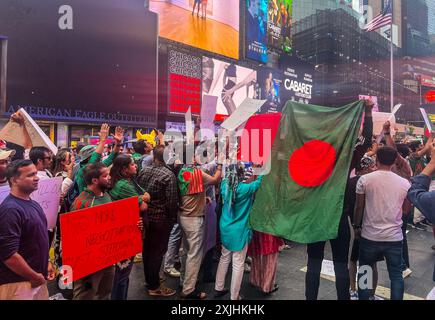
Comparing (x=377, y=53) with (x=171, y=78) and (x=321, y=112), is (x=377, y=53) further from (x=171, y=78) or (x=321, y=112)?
(x=321, y=112)

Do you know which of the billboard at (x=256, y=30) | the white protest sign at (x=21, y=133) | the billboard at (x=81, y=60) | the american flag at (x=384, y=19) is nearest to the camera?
the white protest sign at (x=21, y=133)

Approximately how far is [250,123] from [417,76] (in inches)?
2640

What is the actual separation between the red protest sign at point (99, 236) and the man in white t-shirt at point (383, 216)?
8.01 feet

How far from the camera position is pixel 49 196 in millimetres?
3244

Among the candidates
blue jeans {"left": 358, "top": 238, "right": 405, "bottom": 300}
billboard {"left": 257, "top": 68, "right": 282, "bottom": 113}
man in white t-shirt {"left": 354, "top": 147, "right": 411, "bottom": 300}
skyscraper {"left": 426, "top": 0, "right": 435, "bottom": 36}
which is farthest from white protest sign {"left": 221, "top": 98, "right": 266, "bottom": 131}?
skyscraper {"left": 426, "top": 0, "right": 435, "bottom": 36}

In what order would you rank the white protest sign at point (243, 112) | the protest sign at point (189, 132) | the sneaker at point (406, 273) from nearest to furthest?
the white protest sign at point (243, 112)
the protest sign at point (189, 132)
the sneaker at point (406, 273)

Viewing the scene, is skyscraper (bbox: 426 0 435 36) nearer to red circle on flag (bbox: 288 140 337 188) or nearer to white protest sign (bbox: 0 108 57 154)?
red circle on flag (bbox: 288 140 337 188)

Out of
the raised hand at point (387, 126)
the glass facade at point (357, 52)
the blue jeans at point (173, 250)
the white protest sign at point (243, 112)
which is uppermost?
the glass facade at point (357, 52)

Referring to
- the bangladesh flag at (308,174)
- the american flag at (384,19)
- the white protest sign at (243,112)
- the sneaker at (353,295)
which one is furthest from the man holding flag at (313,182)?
the american flag at (384,19)

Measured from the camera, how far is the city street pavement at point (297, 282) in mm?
4027

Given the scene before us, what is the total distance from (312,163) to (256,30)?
24926mm

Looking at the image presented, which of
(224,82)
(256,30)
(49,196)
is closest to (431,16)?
(256,30)

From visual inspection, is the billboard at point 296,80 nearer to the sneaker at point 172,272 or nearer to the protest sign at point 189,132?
the protest sign at point 189,132
